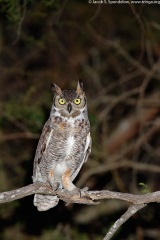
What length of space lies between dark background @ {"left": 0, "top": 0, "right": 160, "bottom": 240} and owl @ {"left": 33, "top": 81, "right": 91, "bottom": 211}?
1.18m

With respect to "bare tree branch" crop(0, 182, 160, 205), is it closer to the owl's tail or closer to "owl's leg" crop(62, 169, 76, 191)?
"owl's leg" crop(62, 169, 76, 191)

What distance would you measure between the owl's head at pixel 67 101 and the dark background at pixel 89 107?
48.1 inches

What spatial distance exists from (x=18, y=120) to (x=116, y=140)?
3.83 feet

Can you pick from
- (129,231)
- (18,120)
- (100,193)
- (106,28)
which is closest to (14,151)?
(18,120)

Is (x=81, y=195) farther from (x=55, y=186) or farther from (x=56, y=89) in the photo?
(x=56, y=89)

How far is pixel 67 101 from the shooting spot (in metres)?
3.87

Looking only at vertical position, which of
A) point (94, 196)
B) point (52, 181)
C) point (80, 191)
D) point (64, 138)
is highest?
point (64, 138)

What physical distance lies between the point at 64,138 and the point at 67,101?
11.3 inches

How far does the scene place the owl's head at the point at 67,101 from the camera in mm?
3873

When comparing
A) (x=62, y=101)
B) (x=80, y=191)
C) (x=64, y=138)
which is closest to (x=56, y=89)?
(x=62, y=101)

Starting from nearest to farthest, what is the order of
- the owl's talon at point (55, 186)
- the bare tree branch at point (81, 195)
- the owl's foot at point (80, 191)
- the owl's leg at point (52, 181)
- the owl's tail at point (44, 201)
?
1. the bare tree branch at point (81, 195)
2. the owl's foot at point (80, 191)
3. the owl's talon at point (55, 186)
4. the owl's leg at point (52, 181)
5. the owl's tail at point (44, 201)

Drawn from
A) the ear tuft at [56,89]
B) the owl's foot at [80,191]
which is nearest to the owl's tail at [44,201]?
the owl's foot at [80,191]

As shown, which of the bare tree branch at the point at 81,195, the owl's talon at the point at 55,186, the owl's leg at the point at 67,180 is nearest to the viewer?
the bare tree branch at the point at 81,195

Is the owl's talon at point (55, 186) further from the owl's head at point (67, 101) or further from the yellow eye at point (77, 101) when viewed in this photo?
the yellow eye at point (77, 101)
